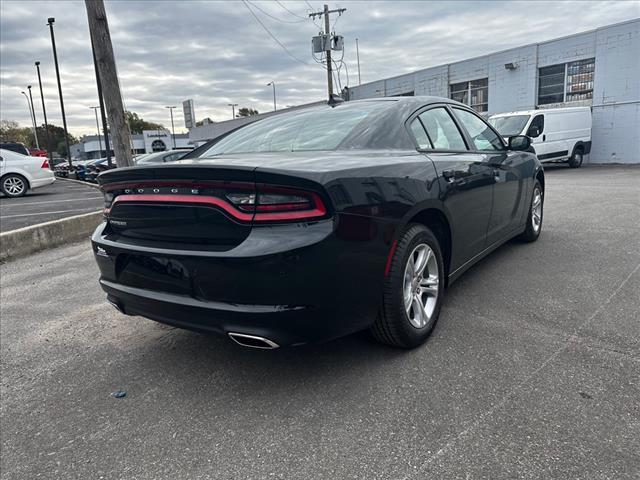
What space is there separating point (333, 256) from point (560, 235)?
448 cm

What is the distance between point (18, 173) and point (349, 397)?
15756 mm

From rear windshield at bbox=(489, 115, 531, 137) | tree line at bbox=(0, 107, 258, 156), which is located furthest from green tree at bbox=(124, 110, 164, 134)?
rear windshield at bbox=(489, 115, 531, 137)

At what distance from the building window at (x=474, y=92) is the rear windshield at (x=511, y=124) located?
22.9 feet

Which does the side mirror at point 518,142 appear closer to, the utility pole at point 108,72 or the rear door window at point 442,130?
the rear door window at point 442,130

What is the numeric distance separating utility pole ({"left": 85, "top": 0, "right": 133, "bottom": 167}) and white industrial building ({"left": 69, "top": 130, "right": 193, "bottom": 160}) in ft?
161

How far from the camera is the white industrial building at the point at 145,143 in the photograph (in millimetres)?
64231

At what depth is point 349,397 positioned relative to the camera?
2.45 meters

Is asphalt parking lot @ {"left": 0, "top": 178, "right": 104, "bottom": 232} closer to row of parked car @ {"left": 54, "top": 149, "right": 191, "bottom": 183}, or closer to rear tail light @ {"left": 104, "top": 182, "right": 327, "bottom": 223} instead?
row of parked car @ {"left": 54, "top": 149, "right": 191, "bottom": 183}

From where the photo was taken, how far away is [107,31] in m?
7.51

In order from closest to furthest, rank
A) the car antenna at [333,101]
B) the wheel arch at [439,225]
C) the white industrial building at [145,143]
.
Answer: the wheel arch at [439,225] < the car antenna at [333,101] < the white industrial building at [145,143]

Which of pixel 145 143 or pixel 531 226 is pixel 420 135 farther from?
pixel 145 143

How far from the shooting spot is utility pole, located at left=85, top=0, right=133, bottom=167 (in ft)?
24.4

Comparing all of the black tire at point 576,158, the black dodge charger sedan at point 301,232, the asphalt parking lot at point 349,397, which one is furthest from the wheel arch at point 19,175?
the black tire at point 576,158

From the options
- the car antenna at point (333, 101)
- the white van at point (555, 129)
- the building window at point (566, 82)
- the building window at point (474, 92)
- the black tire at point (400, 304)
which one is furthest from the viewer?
the building window at point (474, 92)
